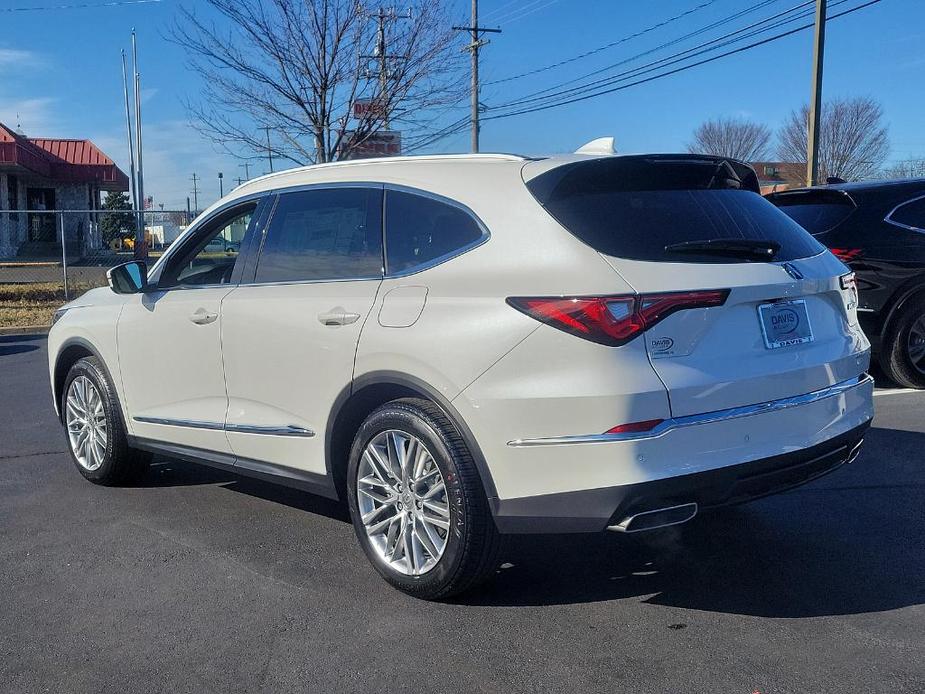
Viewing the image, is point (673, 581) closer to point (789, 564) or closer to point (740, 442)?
point (789, 564)

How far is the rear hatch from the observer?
338 centimetres

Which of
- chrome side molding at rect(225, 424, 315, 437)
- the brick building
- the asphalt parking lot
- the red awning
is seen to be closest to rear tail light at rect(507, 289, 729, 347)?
the asphalt parking lot

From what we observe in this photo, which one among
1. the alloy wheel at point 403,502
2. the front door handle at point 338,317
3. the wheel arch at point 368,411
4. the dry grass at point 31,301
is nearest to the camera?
the wheel arch at point 368,411

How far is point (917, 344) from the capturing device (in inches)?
324

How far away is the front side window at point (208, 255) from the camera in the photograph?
5.14 m

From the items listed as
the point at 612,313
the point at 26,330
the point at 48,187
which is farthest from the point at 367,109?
the point at 48,187

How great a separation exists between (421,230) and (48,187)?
41.0m

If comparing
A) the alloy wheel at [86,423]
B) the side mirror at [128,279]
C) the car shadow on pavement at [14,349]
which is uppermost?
the side mirror at [128,279]

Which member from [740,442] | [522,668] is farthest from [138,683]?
[740,442]

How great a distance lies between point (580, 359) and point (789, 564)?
5.28 ft

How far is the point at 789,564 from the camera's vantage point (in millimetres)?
4172

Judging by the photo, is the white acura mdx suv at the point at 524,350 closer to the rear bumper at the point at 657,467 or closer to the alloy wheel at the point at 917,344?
the rear bumper at the point at 657,467

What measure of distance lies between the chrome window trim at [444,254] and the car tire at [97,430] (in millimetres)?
2318

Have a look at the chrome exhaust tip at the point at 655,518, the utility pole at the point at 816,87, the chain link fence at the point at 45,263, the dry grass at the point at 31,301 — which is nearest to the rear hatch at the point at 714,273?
the chrome exhaust tip at the point at 655,518
